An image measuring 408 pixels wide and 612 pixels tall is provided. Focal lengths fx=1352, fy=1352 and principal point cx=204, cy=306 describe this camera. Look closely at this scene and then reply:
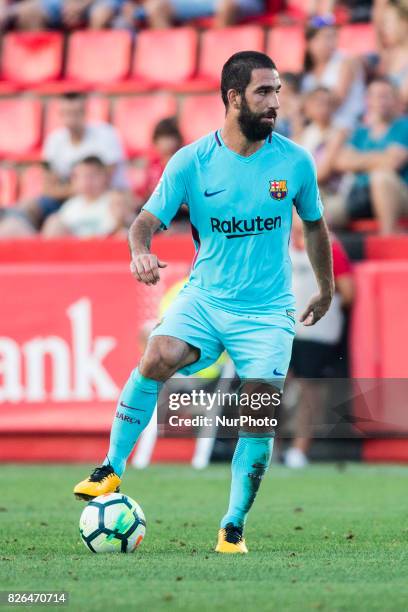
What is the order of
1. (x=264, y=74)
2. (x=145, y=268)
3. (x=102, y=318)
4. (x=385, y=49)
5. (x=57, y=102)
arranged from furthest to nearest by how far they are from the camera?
(x=57, y=102) < (x=385, y=49) < (x=102, y=318) < (x=264, y=74) < (x=145, y=268)

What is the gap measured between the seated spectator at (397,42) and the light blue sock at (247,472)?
710cm

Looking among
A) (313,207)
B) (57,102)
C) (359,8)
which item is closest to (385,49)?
(359,8)

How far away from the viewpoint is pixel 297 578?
5.36 meters

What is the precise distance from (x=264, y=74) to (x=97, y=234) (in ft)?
20.9

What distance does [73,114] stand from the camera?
1352cm

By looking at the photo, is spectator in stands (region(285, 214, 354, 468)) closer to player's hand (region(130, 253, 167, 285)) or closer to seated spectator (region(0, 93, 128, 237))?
seated spectator (region(0, 93, 128, 237))

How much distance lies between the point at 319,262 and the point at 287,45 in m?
8.58

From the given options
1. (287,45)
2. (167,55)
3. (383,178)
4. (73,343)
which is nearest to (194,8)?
(167,55)

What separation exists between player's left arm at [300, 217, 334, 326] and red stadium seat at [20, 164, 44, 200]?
8.25 meters

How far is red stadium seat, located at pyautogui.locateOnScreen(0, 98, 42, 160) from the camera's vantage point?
1570cm

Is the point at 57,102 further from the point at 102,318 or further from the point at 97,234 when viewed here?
the point at 102,318

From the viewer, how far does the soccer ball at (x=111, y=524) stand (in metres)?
6.20

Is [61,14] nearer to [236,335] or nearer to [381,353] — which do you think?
[381,353]

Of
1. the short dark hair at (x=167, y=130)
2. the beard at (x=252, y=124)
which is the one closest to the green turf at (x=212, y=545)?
the beard at (x=252, y=124)
